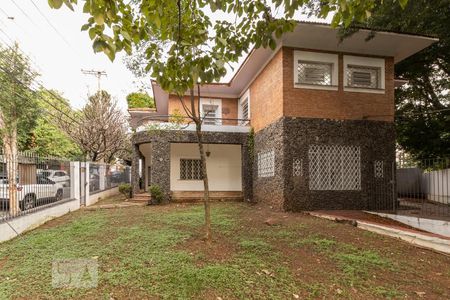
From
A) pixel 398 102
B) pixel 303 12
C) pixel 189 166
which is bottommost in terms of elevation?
pixel 189 166

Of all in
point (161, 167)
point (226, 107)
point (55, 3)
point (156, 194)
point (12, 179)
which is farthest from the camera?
point (226, 107)

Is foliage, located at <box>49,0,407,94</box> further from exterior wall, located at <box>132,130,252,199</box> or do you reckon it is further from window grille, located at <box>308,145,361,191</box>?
exterior wall, located at <box>132,130,252,199</box>

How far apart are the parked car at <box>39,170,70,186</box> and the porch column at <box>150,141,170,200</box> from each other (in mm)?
3835

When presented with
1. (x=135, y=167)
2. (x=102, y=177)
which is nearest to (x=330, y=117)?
(x=135, y=167)

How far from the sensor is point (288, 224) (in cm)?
810

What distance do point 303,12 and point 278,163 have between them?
210 inches

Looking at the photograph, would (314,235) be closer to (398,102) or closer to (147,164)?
(398,102)

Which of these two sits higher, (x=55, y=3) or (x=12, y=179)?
(x=55, y=3)

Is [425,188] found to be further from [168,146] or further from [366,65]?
[168,146]

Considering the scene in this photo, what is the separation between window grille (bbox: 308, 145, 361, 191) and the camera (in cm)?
1058

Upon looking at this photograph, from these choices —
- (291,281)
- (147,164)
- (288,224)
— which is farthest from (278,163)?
(147,164)

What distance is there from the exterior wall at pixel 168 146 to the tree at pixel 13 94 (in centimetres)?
499

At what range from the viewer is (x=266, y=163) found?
40.7 feet

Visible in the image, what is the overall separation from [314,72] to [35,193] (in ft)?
32.3
